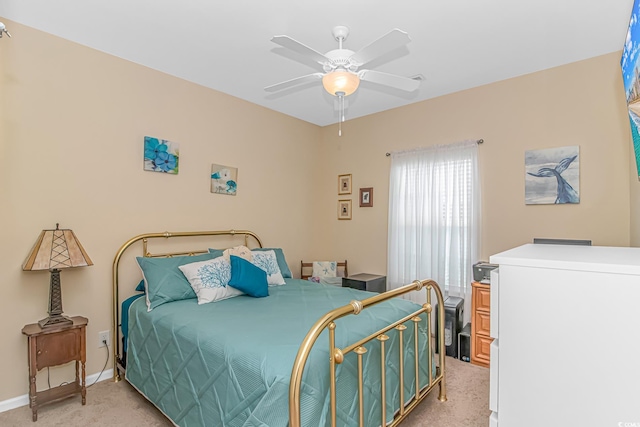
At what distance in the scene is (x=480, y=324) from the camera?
118 inches

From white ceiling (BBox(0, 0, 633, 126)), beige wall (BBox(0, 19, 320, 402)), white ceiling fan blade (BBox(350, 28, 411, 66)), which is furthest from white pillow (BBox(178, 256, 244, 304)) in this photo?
white ceiling fan blade (BBox(350, 28, 411, 66))

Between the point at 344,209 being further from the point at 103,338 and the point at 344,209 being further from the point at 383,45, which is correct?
the point at 103,338

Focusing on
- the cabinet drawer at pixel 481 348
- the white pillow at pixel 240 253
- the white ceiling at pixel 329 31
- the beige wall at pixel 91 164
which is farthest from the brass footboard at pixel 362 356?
the beige wall at pixel 91 164

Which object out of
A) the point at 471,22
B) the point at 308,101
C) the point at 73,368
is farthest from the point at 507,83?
the point at 73,368

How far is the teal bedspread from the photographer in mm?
1513

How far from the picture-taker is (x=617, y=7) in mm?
2098

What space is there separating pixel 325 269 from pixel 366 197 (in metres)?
1.03

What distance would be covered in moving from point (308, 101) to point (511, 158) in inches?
85.0

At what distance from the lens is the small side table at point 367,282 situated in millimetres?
3754

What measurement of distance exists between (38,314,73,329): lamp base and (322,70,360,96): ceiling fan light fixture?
2.37 meters

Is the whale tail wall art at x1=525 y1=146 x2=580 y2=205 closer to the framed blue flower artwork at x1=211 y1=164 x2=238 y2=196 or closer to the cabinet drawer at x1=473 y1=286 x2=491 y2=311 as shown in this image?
the cabinet drawer at x1=473 y1=286 x2=491 y2=311

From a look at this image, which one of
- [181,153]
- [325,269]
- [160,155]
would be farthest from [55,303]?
[325,269]

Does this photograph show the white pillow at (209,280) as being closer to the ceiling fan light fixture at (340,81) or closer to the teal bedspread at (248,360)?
the teal bedspread at (248,360)

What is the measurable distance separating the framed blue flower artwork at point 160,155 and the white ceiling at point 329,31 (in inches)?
→ 26.3
